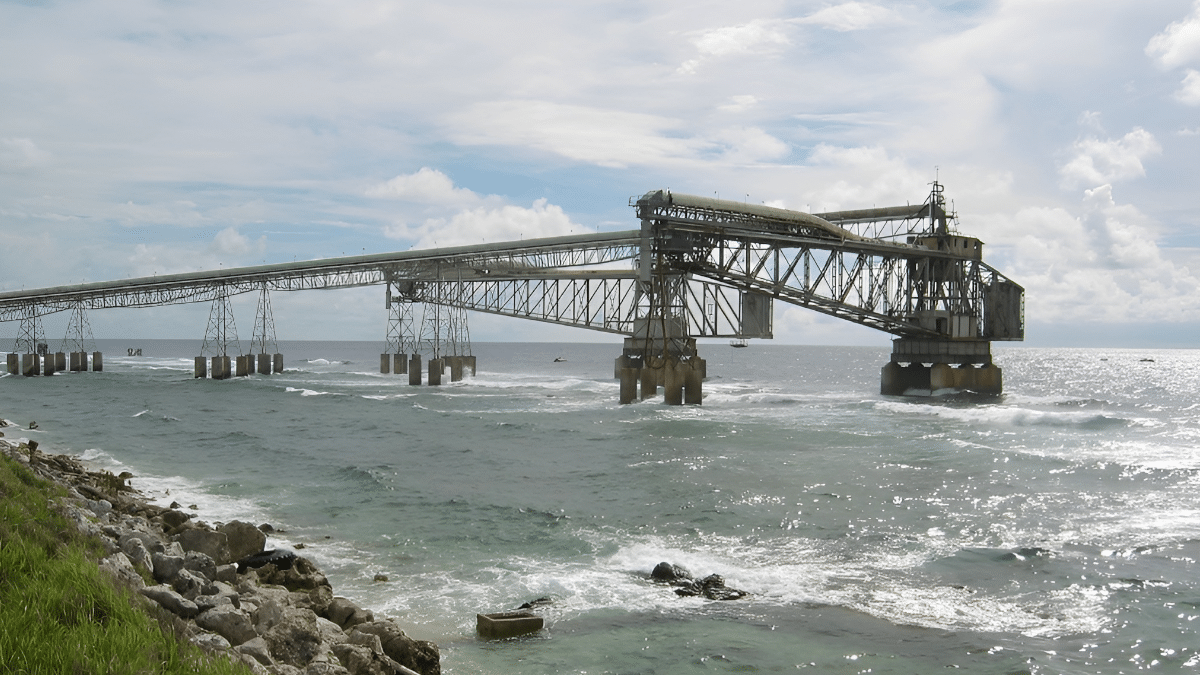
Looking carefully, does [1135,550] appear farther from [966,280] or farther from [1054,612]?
[966,280]

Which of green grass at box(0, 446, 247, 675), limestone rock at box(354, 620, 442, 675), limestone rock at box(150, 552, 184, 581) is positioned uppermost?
green grass at box(0, 446, 247, 675)

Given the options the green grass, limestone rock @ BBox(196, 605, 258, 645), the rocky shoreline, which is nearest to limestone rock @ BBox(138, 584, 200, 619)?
the rocky shoreline

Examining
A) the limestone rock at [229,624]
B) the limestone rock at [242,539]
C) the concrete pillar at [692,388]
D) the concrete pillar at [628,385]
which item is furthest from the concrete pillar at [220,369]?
the limestone rock at [229,624]

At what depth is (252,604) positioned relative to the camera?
9391 mm

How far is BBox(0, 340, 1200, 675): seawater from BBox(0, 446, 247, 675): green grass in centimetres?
443

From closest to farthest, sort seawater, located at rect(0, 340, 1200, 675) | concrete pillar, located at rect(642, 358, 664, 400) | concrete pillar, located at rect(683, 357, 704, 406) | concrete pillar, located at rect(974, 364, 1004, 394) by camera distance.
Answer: seawater, located at rect(0, 340, 1200, 675)
concrete pillar, located at rect(683, 357, 704, 406)
concrete pillar, located at rect(642, 358, 664, 400)
concrete pillar, located at rect(974, 364, 1004, 394)

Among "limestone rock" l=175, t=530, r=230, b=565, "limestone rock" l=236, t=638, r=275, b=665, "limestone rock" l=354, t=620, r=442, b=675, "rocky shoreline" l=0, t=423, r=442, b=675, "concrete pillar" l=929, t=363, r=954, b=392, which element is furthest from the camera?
"concrete pillar" l=929, t=363, r=954, b=392

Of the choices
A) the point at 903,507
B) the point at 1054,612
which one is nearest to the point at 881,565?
the point at 1054,612

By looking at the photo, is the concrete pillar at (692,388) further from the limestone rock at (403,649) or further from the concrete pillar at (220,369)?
the concrete pillar at (220,369)

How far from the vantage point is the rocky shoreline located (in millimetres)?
7695

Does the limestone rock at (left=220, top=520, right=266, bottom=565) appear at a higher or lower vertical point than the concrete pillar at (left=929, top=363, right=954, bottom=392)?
lower

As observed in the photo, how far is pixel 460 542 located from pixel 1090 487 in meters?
17.3

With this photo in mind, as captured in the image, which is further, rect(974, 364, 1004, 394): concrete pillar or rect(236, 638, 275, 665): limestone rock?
rect(974, 364, 1004, 394): concrete pillar

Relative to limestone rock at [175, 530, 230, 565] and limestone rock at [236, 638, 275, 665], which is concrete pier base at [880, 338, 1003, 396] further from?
limestone rock at [236, 638, 275, 665]
